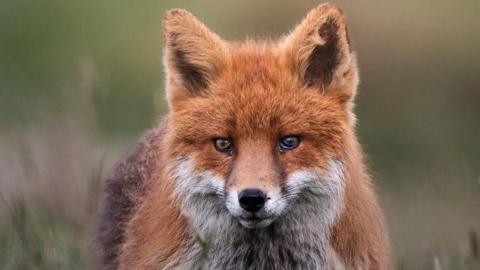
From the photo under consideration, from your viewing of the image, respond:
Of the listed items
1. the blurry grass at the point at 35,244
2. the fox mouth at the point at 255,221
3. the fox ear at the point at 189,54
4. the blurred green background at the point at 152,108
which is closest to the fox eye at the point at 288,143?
the fox mouth at the point at 255,221

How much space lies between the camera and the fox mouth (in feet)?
31.1

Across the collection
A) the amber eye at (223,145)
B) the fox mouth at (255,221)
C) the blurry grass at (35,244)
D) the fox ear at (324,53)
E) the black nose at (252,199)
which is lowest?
the blurry grass at (35,244)

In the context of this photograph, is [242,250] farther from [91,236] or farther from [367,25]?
[367,25]

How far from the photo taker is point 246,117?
9.73m

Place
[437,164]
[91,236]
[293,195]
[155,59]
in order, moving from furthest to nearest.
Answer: [155,59], [437,164], [91,236], [293,195]

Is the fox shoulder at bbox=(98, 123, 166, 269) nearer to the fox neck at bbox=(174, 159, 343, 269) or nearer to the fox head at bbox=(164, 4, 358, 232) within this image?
the fox head at bbox=(164, 4, 358, 232)

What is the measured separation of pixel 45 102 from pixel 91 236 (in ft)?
28.1

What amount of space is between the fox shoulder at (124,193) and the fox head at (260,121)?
1.02m

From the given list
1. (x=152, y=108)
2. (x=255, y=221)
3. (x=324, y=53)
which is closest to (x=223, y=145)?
(x=255, y=221)

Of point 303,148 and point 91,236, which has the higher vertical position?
point 303,148

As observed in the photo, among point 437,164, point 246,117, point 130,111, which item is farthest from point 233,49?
point 130,111

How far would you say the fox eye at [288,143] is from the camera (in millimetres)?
9664

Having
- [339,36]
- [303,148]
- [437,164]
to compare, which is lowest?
[437,164]

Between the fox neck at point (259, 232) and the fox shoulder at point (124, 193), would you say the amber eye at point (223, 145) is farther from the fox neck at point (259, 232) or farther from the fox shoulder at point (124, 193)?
the fox shoulder at point (124, 193)
